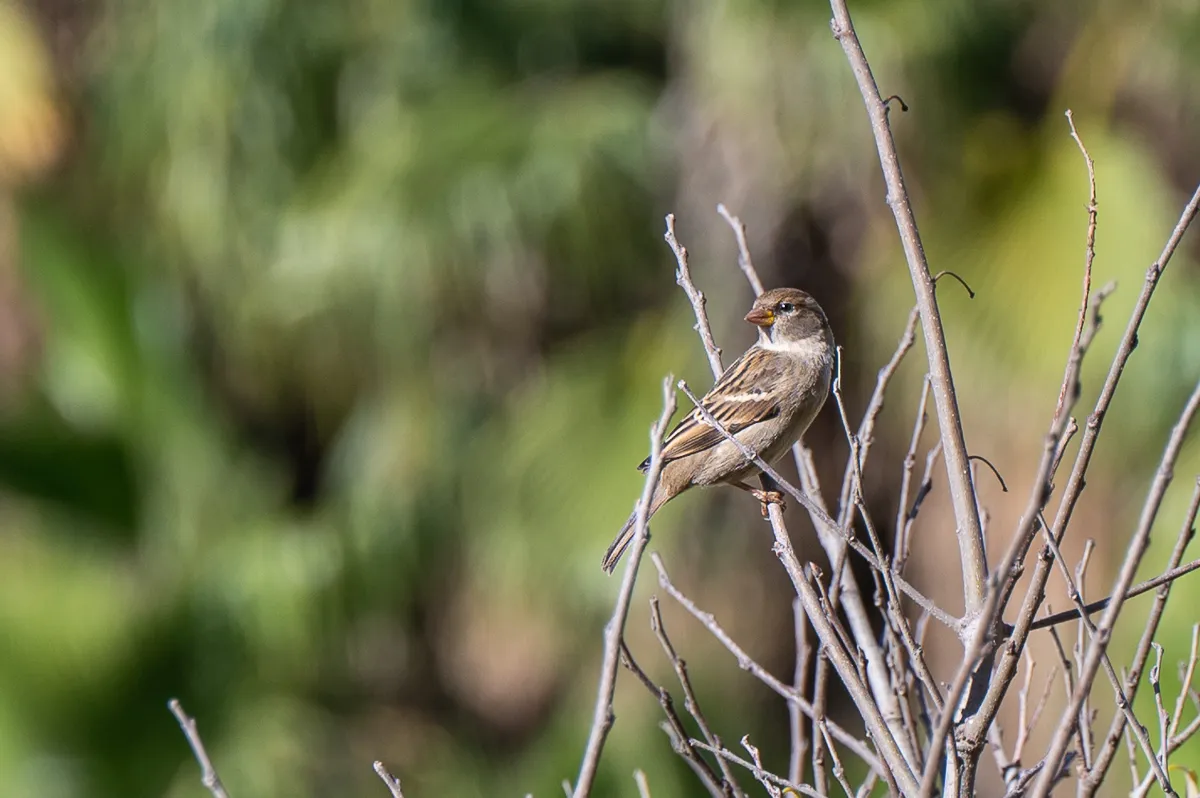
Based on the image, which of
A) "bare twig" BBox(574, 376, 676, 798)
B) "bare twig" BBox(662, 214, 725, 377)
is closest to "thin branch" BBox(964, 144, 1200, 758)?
"bare twig" BBox(574, 376, 676, 798)

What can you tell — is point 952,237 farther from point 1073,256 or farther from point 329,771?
point 329,771

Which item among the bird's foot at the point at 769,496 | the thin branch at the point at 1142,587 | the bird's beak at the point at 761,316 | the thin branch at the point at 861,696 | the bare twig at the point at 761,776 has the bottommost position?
the bare twig at the point at 761,776

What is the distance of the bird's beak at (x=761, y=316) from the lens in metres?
2.95

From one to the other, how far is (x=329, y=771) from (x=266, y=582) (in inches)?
30.5

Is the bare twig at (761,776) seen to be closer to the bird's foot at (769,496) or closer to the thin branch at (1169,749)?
the thin branch at (1169,749)

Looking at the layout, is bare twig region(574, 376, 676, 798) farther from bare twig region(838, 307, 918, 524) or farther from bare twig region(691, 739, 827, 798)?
bare twig region(838, 307, 918, 524)

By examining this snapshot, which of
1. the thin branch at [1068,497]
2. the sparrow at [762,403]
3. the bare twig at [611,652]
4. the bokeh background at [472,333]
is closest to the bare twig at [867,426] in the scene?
the thin branch at [1068,497]

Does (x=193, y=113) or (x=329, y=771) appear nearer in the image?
(x=329, y=771)

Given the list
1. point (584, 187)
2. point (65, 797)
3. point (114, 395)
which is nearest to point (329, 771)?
point (65, 797)

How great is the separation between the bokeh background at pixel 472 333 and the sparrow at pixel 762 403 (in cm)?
142

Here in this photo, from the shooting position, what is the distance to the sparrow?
9.43ft

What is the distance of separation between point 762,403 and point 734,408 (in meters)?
0.06

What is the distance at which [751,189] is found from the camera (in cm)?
446

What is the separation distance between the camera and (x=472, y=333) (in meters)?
5.21
